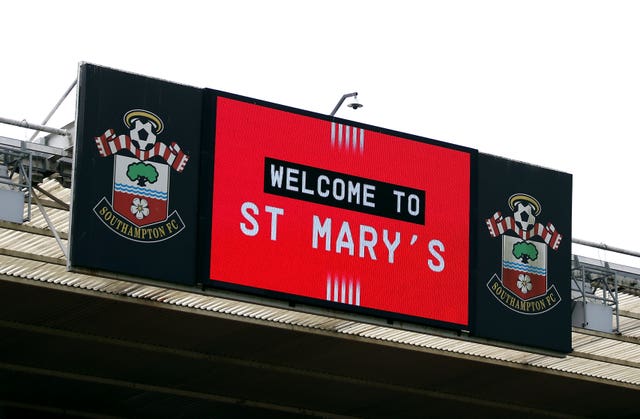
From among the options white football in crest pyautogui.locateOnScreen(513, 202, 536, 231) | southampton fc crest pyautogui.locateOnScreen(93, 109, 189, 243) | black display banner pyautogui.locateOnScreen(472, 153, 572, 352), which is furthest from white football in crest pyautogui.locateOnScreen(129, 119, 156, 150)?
white football in crest pyautogui.locateOnScreen(513, 202, 536, 231)

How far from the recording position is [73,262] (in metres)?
29.2

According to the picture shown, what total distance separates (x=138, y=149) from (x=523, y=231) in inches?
345

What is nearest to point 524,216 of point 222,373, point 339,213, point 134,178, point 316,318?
point 339,213

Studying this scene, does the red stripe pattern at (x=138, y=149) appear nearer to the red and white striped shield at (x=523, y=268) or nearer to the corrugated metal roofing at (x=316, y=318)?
the corrugated metal roofing at (x=316, y=318)

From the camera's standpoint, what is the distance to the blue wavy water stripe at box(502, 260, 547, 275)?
34000 millimetres

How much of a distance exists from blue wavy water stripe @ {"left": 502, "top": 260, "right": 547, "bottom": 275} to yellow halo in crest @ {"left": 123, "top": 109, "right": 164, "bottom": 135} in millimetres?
8016

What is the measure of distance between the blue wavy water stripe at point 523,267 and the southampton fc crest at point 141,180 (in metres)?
7.40

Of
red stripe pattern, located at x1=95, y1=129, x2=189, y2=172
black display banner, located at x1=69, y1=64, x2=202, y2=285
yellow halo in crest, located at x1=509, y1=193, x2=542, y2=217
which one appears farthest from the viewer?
yellow halo in crest, located at x1=509, y1=193, x2=542, y2=217

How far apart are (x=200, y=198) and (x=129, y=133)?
1.81m

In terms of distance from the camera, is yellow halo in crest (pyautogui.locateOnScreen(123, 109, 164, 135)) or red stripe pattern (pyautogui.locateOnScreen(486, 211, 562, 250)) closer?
yellow halo in crest (pyautogui.locateOnScreen(123, 109, 164, 135))

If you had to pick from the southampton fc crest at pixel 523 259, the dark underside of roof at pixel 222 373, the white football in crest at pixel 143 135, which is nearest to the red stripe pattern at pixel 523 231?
the southampton fc crest at pixel 523 259

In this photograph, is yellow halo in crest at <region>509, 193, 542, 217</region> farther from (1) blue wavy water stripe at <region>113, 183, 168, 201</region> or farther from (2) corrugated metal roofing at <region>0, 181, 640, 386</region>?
(1) blue wavy water stripe at <region>113, 183, 168, 201</region>

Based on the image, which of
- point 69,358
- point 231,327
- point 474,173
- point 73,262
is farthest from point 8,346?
point 474,173

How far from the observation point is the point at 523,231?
3434cm
